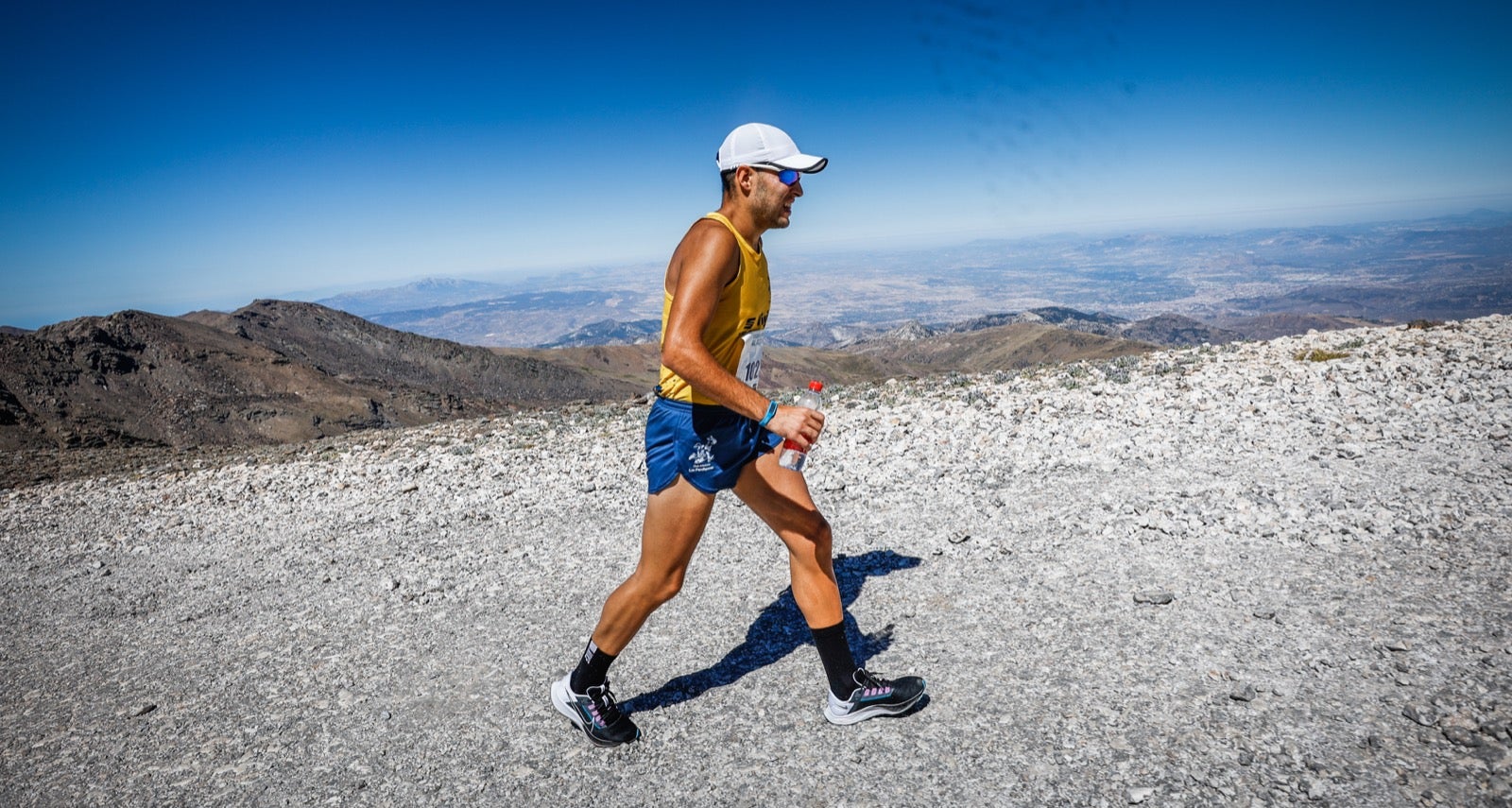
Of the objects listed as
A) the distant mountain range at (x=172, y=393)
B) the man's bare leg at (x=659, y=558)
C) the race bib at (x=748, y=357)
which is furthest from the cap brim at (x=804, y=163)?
the distant mountain range at (x=172, y=393)

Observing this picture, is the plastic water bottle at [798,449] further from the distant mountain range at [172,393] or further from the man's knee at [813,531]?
the distant mountain range at [172,393]

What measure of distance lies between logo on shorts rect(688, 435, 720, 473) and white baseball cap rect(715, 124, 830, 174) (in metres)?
1.16

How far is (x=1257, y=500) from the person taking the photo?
5.35m

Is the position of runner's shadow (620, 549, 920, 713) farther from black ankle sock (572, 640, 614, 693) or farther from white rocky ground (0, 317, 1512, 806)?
black ankle sock (572, 640, 614, 693)

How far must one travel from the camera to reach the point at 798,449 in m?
3.03

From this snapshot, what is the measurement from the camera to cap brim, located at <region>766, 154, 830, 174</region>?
288cm

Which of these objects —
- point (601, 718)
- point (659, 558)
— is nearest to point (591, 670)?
point (601, 718)

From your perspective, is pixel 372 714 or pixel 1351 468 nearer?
pixel 372 714

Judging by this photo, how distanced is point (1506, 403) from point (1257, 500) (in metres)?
3.65

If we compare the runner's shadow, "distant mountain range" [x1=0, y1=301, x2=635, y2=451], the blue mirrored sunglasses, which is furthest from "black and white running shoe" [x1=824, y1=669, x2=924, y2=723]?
"distant mountain range" [x1=0, y1=301, x2=635, y2=451]

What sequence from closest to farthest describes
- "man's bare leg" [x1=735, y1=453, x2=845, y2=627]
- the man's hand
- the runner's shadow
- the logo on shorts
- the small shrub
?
the man's hand < the logo on shorts < "man's bare leg" [x1=735, y1=453, x2=845, y2=627] < the runner's shadow < the small shrub

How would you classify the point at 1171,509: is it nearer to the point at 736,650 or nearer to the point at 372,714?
the point at 736,650

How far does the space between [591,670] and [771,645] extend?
1215 mm

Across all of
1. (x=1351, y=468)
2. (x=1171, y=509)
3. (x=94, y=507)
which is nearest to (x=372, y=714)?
(x=1171, y=509)
